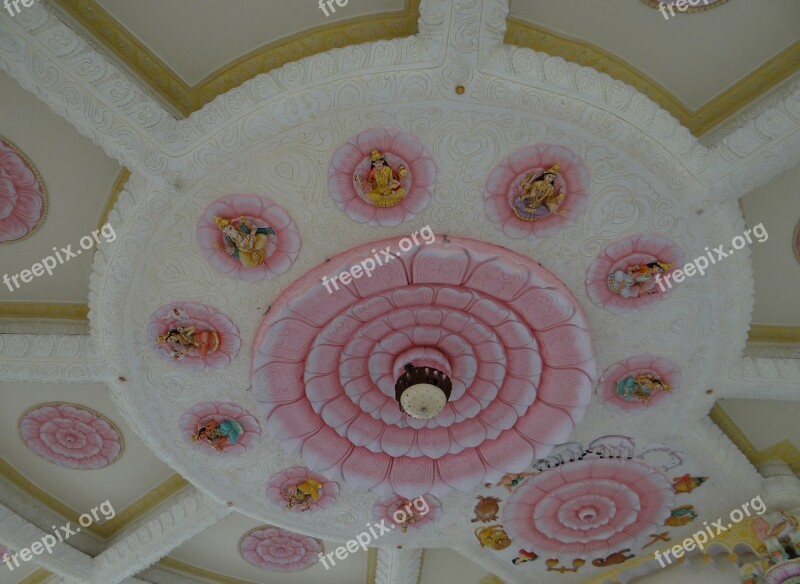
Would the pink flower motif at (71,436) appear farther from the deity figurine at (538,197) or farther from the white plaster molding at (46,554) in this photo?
the deity figurine at (538,197)

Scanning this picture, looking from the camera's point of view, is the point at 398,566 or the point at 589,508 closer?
the point at 589,508

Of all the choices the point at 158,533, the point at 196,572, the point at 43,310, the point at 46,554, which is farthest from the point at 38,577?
the point at 43,310

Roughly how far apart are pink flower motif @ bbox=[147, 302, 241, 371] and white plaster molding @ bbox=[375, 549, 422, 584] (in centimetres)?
369

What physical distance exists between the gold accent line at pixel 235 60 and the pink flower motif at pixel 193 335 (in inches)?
69.5

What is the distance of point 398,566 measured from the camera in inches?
302

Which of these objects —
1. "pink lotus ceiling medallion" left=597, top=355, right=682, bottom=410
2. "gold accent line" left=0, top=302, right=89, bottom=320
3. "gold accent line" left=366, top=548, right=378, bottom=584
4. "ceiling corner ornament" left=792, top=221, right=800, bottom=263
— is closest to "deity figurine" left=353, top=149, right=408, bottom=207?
"pink lotus ceiling medallion" left=597, top=355, right=682, bottom=410

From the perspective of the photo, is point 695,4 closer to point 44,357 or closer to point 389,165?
point 389,165

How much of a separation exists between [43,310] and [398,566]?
523cm

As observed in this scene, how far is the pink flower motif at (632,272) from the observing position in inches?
201

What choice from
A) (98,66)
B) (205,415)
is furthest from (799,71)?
(205,415)

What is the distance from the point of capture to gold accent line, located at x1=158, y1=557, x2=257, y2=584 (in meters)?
8.73

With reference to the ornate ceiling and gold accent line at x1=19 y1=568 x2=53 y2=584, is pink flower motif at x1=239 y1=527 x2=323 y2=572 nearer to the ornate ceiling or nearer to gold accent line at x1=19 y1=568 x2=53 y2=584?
the ornate ceiling

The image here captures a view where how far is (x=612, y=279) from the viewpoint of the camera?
17.3ft

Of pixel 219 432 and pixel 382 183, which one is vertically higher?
pixel 382 183
